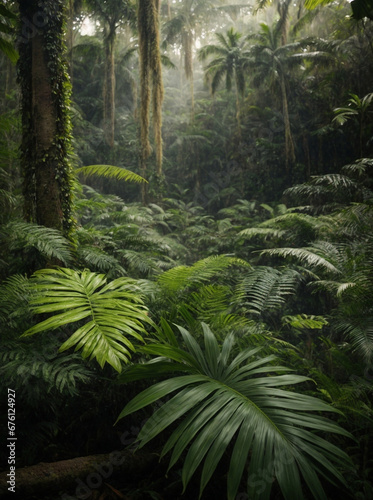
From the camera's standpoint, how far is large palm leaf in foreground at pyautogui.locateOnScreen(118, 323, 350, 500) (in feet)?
3.12

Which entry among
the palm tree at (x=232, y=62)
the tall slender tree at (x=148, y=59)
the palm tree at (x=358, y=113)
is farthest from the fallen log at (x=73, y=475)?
the palm tree at (x=232, y=62)

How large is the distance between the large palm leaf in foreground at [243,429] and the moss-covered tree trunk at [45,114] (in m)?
2.00

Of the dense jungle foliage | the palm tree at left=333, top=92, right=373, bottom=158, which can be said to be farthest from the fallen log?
the palm tree at left=333, top=92, right=373, bottom=158

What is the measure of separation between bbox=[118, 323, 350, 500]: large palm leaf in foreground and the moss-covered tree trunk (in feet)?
6.57

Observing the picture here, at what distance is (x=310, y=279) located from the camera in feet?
14.9

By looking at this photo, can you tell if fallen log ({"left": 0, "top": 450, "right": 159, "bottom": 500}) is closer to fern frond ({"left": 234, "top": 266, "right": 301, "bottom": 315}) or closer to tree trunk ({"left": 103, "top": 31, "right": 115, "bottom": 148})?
fern frond ({"left": 234, "top": 266, "right": 301, "bottom": 315})

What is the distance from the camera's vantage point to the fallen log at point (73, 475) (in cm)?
144

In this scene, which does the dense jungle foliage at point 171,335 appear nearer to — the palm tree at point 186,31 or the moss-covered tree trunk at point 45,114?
the moss-covered tree trunk at point 45,114

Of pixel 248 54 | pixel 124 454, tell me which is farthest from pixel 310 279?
pixel 248 54

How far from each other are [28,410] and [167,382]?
1.16 metres

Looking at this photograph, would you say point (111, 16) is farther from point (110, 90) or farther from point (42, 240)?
point (42, 240)

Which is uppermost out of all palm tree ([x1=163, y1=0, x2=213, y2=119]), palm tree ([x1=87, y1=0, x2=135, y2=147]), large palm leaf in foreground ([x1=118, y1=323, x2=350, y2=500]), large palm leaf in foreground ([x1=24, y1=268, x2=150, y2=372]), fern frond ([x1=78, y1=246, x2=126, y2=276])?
palm tree ([x1=163, y1=0, x2=213, y2=119])

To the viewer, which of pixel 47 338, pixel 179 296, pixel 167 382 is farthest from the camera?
pixel 179 296

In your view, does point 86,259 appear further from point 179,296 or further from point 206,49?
point 206,49
